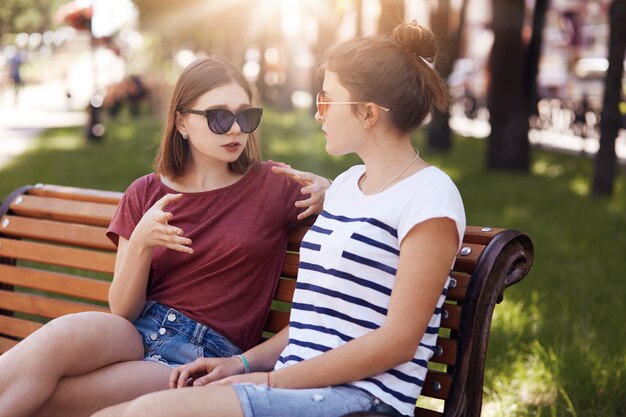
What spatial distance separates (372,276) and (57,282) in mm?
1791

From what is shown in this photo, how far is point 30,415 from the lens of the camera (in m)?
2.90

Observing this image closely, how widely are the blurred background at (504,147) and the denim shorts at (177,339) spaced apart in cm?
78

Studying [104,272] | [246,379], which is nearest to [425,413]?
[246,379]

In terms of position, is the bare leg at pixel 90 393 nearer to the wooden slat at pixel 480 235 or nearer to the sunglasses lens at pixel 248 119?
the sunglasses lens at pixel 248 119

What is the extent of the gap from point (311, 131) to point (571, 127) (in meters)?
5.53

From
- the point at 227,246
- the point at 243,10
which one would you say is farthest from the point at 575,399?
the point at 243,10

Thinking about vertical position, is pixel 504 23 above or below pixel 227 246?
above

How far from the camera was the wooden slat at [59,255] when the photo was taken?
151 inches

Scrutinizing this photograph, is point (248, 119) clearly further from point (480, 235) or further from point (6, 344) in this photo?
point (6, 344)

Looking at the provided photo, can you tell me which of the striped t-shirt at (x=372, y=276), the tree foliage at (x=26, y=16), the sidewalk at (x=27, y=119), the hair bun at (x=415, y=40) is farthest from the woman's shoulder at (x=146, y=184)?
the tree foliage at (x=26, y=16)

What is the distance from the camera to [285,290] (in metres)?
3.38

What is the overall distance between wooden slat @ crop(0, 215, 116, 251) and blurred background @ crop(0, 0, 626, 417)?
16.5 inches

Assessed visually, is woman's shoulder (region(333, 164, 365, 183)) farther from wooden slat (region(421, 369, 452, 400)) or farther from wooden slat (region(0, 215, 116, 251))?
wooden slat (region(0, 215, 116, 251))

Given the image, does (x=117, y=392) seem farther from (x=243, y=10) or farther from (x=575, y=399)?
(x=243, y=10)
